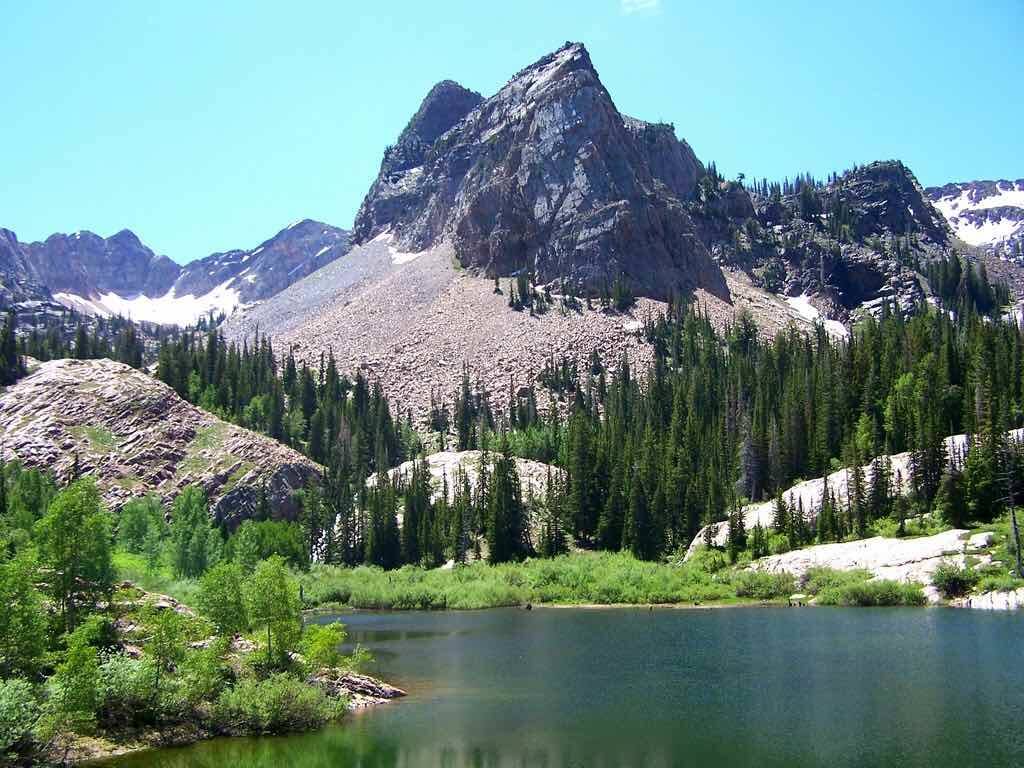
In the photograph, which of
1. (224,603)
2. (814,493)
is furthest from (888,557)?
(224,603)

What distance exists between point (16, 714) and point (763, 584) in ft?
211

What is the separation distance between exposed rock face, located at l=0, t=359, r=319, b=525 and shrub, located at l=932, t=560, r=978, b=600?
8591cm

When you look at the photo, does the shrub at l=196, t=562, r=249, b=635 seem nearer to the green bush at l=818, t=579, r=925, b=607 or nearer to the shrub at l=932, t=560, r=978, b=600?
the green bush at l=818, t=579, r=925, b=607

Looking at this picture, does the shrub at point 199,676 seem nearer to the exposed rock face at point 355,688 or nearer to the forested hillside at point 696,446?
the exposed rock face at point 355,688

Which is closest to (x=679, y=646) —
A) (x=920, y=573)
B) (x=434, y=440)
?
(x=920, y=573)

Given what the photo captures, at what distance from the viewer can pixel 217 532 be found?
9869 centimetres

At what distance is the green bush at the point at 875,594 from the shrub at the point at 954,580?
1.56 m

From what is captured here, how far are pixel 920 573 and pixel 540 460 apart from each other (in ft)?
267

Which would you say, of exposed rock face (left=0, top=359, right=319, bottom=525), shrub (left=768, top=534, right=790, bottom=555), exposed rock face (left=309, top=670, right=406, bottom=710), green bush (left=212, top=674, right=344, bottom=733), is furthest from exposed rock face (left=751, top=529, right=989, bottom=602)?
exposed rock face (left=0, top=359, right=319, bottom=525)

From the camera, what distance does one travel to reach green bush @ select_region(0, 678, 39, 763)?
33062mm

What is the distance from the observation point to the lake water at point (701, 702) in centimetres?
3506

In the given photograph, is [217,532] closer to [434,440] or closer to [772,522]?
[772,522]

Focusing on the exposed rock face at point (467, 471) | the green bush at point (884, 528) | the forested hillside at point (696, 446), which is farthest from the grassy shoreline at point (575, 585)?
the exposed rock face at point (467, 471)

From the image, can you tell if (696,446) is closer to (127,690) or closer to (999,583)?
(999,583)
